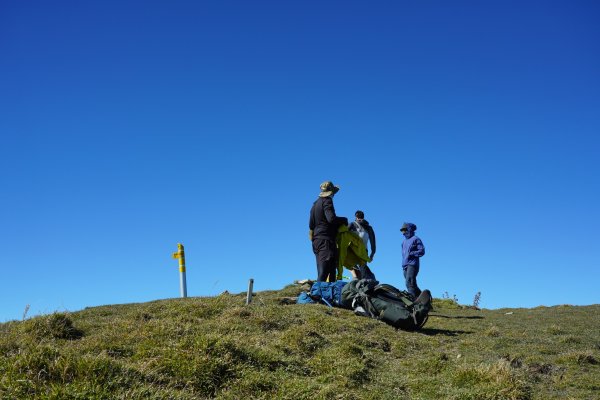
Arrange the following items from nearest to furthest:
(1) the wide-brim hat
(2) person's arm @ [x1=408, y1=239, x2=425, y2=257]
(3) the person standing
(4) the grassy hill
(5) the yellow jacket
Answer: (4) the grassy hill → (1) the wide-brim hat → (5) the yellow jacket → (2) person's arm @ [x1=408, y1=239, x2=425, y2=257] → (3) the person standing

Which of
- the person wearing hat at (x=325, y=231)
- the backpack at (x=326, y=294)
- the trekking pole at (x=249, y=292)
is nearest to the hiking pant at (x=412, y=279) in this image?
the person wearing hat at (x=325, y=231)

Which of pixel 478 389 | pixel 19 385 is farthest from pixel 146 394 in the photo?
pixel 478 389

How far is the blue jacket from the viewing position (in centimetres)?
1623

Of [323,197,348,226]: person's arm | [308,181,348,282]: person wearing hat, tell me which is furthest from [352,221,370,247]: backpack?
[323,197,348,226]: person's arm

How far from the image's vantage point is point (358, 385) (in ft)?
24.0

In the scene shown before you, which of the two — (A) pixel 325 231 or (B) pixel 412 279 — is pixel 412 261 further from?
(A) pixel 325 231

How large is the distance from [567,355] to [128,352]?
→ 754cm

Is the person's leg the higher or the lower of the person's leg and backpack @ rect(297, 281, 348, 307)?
the higher

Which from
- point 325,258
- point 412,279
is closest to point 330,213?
point 325,258

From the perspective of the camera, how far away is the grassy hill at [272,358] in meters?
5.64

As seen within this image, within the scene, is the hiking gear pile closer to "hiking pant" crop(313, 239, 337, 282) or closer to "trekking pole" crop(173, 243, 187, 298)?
"hiking pant" crop(313, 239, 337, 282)

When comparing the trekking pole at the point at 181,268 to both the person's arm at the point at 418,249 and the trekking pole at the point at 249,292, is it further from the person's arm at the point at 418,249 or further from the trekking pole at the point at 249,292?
the person's arm at the point at 418,249

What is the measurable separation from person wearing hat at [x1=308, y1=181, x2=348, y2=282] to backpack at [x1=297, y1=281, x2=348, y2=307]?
0.77 meters

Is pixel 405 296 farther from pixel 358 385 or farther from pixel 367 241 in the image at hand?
pixel 358 385
